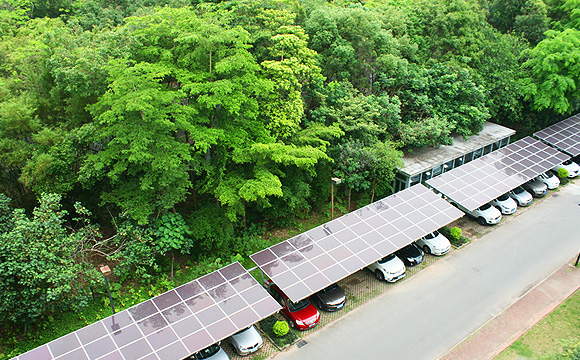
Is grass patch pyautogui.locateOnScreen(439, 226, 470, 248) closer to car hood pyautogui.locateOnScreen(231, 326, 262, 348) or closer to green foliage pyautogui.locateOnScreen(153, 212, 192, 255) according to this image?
car hood pyautogui.locateOnScreen(231, 326, 262, 348)

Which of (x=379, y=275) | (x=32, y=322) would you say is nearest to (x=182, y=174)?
(x=32, y=322)

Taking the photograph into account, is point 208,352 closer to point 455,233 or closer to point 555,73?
point 455,233

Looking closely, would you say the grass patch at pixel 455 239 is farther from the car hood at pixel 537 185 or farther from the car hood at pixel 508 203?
the car hood at pixel 537 185

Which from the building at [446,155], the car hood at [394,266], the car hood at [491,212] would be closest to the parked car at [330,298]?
the car hood at [394,266]

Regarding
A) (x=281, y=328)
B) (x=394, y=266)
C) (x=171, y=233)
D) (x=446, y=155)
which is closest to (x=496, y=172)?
(x=446, y=155)

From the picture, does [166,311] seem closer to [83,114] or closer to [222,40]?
[83,114]

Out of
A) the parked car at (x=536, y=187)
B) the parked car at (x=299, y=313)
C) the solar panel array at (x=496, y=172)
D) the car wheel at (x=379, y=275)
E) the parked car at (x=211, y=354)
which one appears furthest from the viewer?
the parked car at (x=536, y=187)

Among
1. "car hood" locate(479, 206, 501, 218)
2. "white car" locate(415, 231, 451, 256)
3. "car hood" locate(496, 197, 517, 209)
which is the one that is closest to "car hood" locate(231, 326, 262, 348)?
"white car" locate(415, 231, 451, 256)
